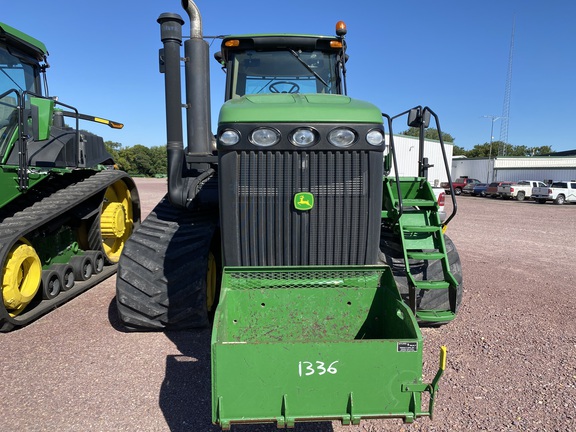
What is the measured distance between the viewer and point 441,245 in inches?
153

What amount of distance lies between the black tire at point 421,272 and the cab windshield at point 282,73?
66.0 inches

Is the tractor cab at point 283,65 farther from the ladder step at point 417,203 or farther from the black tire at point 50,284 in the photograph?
the black tire at point 50,284

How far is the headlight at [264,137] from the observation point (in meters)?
2.92

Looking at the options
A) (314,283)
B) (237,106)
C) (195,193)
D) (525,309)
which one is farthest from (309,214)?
(525,309)

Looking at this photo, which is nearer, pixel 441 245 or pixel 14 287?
pixel 441 245

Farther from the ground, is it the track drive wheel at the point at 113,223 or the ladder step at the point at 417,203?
the ladder step at the point at 417,203

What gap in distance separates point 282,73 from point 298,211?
2.05m

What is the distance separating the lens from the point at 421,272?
157 inches

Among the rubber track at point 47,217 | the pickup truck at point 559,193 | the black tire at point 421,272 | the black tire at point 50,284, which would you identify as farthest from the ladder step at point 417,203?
the pickup truck at point 559,193

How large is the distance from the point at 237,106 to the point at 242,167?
43 cm

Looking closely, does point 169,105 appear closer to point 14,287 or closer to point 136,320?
point 136,320

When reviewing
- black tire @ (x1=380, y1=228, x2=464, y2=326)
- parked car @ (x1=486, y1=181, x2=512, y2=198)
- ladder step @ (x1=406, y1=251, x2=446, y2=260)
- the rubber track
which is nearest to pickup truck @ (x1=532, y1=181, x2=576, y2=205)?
parked car @ (x1=486, y1=181, x2=512, y2=198)

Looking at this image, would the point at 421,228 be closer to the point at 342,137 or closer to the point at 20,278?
the point at 342,137

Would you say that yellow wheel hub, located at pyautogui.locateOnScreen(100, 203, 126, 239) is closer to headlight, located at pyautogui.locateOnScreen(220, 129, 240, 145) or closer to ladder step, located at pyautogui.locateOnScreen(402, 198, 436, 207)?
headlight, located at pyautogui.locateOnScreen(220, 129, 240, 145)
